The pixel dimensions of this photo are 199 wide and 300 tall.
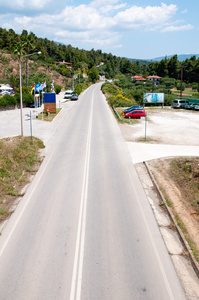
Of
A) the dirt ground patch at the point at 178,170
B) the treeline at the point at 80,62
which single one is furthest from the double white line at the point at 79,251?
the treeline at the point at 80,62

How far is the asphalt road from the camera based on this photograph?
7.82 metres

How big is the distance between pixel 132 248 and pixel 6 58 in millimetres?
77272

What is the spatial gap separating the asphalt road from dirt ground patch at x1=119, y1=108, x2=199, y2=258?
147 cm

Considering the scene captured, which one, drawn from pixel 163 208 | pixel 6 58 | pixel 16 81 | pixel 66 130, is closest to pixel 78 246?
pixel 163 208

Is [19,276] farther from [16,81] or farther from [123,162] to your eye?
[16,81]

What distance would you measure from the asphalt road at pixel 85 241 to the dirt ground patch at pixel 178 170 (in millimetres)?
1474

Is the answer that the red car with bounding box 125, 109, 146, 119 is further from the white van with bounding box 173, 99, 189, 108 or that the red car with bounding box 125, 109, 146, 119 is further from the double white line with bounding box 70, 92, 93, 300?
the double white line with bounding box 70, 92, 93, 300

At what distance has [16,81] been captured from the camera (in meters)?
59.6

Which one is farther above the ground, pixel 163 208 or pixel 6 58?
pixel 6 58

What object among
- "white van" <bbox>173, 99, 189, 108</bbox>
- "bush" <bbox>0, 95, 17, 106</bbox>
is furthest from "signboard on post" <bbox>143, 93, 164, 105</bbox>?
"bush" <bbox>0, 95, 17, 106</bbox>

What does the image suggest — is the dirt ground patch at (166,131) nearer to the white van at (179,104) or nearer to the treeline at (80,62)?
the white van at (179,104)

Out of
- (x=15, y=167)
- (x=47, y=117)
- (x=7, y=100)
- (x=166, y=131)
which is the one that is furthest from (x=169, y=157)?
(x=7, y=100)

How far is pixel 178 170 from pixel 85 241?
32.1 feet

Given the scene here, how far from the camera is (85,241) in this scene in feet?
32.7
